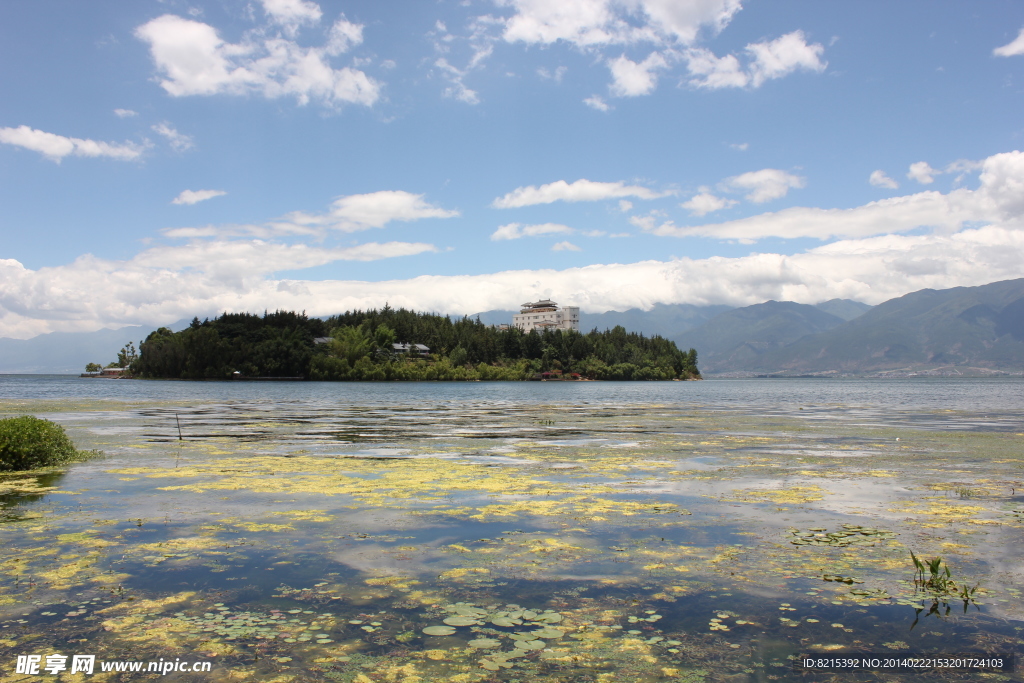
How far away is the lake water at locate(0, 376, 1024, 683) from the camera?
796 centimetres

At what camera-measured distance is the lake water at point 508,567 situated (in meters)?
7.96

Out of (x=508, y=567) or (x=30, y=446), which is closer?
(x=508, y=567)

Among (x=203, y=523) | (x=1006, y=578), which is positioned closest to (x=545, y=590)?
(x=1006, y=578)

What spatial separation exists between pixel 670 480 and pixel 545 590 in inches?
469

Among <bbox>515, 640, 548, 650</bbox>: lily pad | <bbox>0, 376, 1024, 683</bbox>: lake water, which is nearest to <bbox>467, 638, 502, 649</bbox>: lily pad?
<bbox>0, 376, 1024, 683</bbox>: lake water

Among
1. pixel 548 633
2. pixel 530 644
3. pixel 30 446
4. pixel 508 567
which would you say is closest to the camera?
pixel 530 644

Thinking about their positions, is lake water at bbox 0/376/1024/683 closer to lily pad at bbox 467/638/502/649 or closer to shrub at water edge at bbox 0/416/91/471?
lily pad at bbox 467/638/502/649

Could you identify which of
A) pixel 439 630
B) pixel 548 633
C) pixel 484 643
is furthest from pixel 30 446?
pixel 548 633

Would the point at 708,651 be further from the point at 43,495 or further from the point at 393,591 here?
the point at 43,495

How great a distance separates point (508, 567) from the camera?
11383 mm

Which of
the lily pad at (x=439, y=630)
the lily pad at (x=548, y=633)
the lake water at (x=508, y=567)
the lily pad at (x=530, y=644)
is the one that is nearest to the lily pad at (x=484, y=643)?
the lake water at (x=508, y=567)

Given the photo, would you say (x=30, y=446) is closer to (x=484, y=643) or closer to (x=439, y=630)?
(x=439, y=630)

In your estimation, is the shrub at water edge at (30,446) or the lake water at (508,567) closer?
the lake water at (508,567)

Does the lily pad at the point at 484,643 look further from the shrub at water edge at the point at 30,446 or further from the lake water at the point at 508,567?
the shrub at water edge at the point at 30,446
